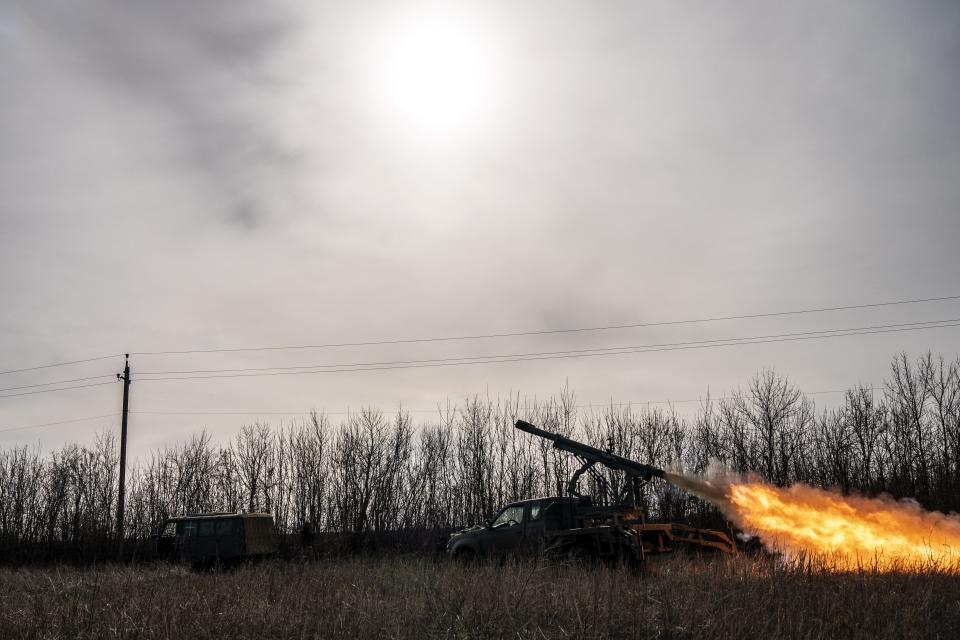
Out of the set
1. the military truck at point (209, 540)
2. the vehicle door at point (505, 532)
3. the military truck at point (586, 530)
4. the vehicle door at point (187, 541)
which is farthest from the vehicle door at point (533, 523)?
the vehicle door at point (187, 541)

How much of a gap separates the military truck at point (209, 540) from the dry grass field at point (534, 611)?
11822 millimetres

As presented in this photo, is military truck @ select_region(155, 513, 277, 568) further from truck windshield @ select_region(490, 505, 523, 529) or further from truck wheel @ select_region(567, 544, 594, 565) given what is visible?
truck wheel @ select_region(567, 544, 594, 565)

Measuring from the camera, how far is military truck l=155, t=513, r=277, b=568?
21.8m

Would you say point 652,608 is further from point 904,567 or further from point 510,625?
point 904,567

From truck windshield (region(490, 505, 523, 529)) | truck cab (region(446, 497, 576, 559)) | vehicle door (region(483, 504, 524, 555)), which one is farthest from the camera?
truck windshield (region(490, 505, 523, 529))

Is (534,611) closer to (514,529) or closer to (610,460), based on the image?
(514,529)

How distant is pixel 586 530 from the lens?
14.5 metres

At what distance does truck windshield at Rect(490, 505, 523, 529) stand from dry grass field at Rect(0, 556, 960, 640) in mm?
6038

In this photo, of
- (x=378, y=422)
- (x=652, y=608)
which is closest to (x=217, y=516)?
(x=378, y=422)

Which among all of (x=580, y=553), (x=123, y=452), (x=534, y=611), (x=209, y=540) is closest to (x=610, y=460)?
(x=580, y=553)

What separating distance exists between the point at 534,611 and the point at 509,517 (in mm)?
8650

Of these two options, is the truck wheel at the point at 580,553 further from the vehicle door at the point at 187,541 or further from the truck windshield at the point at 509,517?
the vehicle door at the point at 187,541

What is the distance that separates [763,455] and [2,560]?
36530 mm

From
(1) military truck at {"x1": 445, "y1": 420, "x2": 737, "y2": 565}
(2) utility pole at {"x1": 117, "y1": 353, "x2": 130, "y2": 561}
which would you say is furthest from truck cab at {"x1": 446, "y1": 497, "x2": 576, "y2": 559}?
(2) utility pole at {"x1": 117, "y1": 353, "x2": 130, "y2": 561}
